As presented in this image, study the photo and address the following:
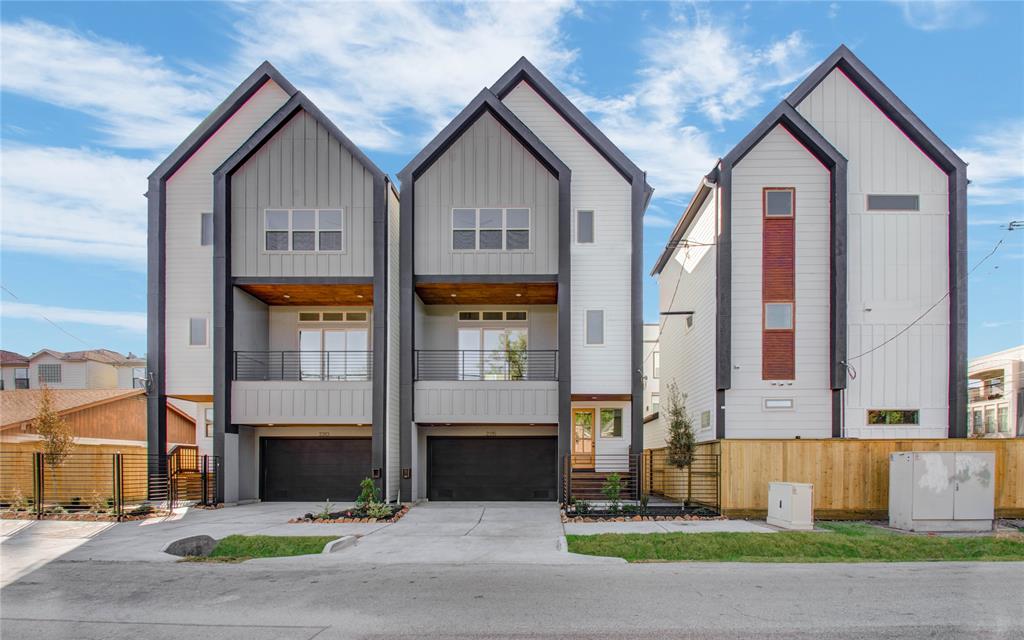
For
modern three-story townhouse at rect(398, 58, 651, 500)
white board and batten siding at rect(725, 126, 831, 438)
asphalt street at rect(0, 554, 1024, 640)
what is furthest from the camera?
modern three-story townhouse at rect(398, 58, 651, 500)

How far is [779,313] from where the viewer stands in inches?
817

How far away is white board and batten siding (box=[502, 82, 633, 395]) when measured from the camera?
21.3 m

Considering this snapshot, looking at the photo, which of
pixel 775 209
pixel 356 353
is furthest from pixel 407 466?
pixel 775 209

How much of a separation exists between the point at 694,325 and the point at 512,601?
632 inches

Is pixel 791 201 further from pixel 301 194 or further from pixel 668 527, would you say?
pixel 301 194

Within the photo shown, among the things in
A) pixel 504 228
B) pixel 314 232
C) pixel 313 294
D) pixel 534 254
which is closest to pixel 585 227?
Result: pixel 534 254

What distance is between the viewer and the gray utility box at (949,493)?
1516cm

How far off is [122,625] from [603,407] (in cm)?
1622

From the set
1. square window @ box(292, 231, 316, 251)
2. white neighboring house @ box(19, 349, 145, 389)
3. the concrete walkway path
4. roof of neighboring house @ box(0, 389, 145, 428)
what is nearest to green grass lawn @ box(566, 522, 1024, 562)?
the concrete walkway path

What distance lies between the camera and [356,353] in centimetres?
2305

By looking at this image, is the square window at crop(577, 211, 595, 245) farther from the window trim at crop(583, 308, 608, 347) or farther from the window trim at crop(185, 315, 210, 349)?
the window trim at crop(185, 315, 210, 349)

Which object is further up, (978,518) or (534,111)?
(534,111)

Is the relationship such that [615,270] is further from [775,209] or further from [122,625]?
[122,625]

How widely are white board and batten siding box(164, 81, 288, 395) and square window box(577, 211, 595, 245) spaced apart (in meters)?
9.91
